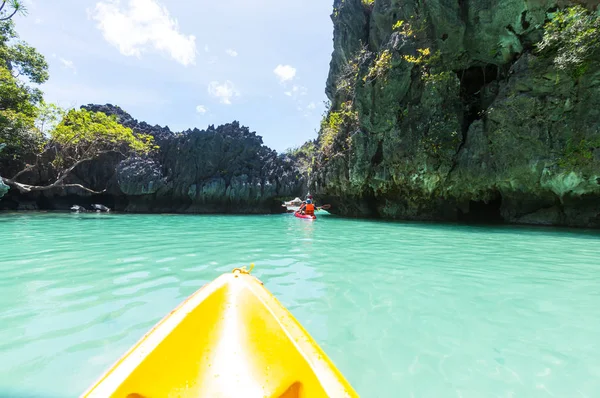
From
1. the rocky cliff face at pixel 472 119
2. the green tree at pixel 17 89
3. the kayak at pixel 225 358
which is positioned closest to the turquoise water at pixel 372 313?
the kayak at pixel 225 358

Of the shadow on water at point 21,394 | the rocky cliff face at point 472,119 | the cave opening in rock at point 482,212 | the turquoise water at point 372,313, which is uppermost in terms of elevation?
the rocky cliff face at point 472,119

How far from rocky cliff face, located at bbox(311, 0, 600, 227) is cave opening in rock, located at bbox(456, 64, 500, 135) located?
0.22 feet

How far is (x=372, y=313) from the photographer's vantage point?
2988 millimetres

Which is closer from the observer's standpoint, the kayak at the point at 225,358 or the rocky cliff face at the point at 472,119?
the kayak at the point at 225,358

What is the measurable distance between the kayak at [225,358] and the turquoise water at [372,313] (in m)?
0.59

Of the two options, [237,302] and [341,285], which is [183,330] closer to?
[237,302]

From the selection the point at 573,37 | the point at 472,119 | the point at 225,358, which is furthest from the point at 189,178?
the point at 573,37

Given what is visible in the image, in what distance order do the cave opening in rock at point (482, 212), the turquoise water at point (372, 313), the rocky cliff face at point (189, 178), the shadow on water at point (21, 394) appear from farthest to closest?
the rocky cliff face at point (189, 178) → the cave opening in rock at point (482, 212) → the turquoise water at point (372, 313) → the shadow on water at point (21, 394)

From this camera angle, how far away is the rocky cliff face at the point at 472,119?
11.5m

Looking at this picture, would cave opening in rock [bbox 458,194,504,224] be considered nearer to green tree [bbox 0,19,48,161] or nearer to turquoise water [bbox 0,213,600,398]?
turquoise water [bbox 0,213,600,398]

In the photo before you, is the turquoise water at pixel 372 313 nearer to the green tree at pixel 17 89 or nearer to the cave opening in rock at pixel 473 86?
the cave opening in rock at pixel 473 86

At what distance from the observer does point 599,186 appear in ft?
36.2

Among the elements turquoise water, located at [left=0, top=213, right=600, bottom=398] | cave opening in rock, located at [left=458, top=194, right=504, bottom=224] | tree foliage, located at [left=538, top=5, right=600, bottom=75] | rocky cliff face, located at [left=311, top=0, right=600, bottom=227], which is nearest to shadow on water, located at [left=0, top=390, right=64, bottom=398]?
turquoise water, located at [left=0, top=213, right=600, bottom=398]

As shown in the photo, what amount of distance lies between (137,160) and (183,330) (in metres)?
30.5
